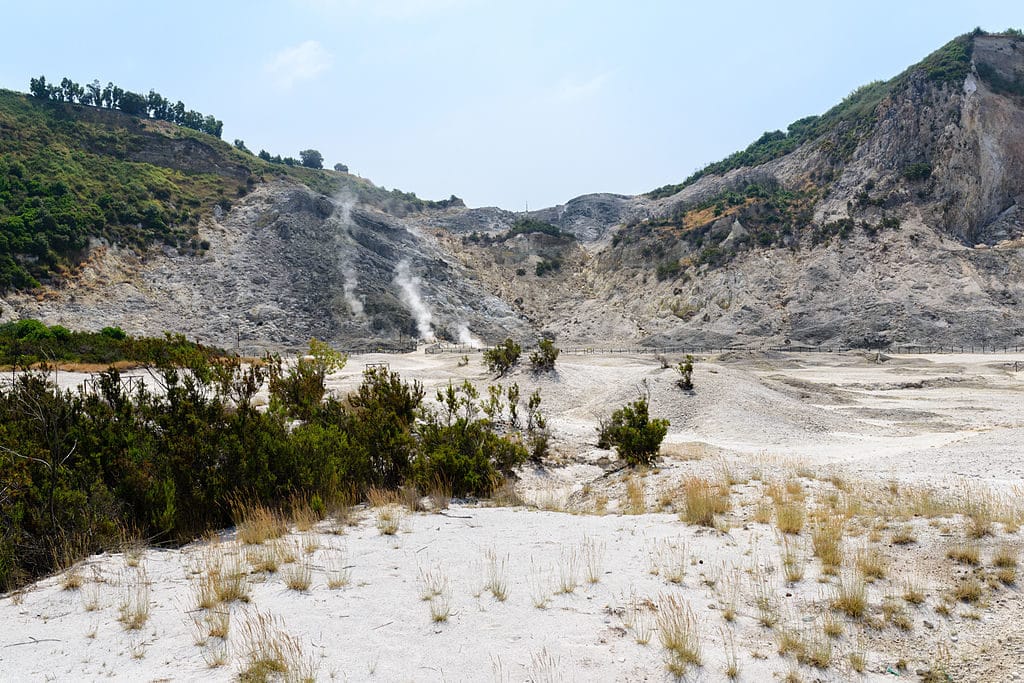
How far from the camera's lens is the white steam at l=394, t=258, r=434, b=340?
52.2 metres

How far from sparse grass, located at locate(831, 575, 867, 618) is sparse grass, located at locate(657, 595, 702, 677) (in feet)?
4.05

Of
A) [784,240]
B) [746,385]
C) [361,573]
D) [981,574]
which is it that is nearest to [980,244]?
[784,240]

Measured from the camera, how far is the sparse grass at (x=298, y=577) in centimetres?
515

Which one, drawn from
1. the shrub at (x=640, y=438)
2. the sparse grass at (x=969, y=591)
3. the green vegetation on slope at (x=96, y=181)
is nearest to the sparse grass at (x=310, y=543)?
the sparse grass at (x=969, y=591)

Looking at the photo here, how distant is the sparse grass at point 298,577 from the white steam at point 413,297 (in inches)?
1807

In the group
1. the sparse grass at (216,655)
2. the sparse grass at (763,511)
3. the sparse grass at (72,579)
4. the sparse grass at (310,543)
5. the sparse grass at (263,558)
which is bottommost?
the sparse grass at (763,511)

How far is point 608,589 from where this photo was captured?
514 centimetres

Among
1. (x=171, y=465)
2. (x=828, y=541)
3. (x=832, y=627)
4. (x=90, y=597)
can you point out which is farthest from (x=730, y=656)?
(x=171, y=465)

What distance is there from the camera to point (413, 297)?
56.2 m

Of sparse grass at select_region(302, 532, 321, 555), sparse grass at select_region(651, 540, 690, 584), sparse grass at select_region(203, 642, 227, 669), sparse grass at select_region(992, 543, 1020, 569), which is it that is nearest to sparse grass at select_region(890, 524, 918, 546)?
sparse grass at select_region(992, 543, 1020, 569)

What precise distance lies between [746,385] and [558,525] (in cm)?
1501

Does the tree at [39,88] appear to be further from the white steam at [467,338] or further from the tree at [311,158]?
the white steam at [467,338]

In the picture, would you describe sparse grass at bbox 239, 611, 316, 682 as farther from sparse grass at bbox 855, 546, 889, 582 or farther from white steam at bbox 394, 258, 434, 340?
white steam at bbox 394, 258, 434, 340

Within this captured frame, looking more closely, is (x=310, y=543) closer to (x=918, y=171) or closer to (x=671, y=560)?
(x=671, y=560)
